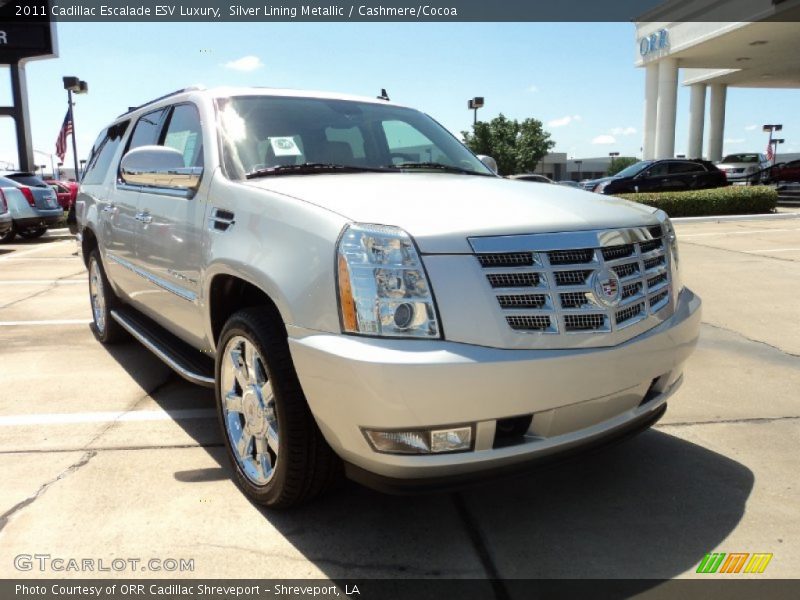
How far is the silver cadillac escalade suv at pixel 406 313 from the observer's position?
2.20 meters

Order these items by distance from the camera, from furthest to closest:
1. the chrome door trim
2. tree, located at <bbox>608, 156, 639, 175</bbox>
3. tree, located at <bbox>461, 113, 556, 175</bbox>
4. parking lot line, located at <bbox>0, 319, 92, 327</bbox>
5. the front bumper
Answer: tree, located at <bbox>608, 156, 639, 175</bbox> < tree, located at <bbox>461, 113, 556, 175</bbox> < parking lot line, located at <bbox>0, 319, 92, 327</bbox> < the chrome door trim < the front bumper

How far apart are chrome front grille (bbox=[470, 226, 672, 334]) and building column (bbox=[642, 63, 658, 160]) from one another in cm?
3036

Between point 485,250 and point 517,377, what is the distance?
441 millimetres

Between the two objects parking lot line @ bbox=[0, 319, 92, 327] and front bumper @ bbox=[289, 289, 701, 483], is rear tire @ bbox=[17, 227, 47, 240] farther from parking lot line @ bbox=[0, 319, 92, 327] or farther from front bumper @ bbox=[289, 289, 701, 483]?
front bumper @ bbox=[289, 289, 701, 483]

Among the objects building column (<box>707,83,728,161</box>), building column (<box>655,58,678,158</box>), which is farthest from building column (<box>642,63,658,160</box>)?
building column (<box>707,83,728,161</box>)

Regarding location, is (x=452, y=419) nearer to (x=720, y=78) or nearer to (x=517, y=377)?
(x=517, y=377)

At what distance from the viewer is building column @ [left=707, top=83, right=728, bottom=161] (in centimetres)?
3691

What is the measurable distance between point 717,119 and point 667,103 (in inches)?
421

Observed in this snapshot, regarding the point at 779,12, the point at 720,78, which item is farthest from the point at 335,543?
the point at 720,78

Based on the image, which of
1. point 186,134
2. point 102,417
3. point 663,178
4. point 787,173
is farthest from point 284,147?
point 787,173

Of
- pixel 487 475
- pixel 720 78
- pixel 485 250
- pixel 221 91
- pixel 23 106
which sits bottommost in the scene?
pixel 487 475

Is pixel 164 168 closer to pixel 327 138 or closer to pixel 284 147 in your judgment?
pixel 284 147

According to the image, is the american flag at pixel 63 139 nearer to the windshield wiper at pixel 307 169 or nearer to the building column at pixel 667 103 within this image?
the building column at pixel 667 103

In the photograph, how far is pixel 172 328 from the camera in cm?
398
